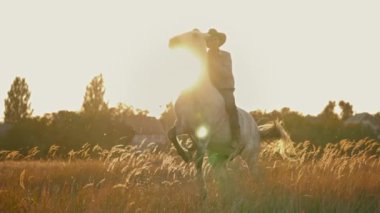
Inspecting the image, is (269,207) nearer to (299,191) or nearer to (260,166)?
(299,191)

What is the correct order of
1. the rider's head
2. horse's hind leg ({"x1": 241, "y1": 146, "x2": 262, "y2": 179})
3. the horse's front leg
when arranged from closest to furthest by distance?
the horse's front leg, the rider's head, horse's hind leg ({"x1": 241, "y1": 146, "x2": 262, "y2": 179})

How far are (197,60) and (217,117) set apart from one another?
1008 millimetres

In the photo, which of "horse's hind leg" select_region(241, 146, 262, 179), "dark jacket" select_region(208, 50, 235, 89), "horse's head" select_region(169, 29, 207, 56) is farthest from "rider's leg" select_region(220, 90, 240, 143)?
"horse's hind leg" select_region(241, 146, 262, 179)

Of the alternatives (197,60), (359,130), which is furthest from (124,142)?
(197,60)

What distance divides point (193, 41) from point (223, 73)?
71 centimetres

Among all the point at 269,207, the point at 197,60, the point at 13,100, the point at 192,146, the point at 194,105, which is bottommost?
the point at 269,207

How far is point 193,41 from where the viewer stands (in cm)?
874

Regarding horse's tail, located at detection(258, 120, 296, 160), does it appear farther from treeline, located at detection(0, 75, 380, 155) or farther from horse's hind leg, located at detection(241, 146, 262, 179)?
treeline, located at detection(0, 75, 380, 155)

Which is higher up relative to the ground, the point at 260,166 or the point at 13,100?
the point at 13,100

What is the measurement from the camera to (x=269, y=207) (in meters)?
6.77

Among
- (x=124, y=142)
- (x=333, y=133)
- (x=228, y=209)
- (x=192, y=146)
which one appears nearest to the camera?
(x=228, y=209)

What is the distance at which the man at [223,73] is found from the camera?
873 cm

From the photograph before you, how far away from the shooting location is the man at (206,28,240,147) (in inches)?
344

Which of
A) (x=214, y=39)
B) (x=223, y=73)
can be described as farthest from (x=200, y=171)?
(x=214, y=39)
